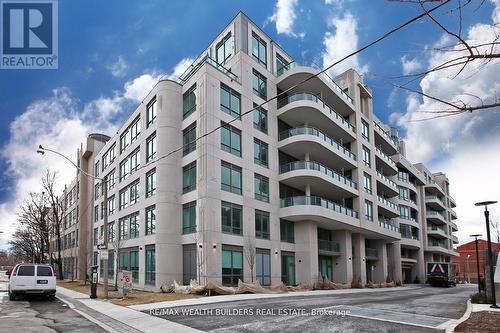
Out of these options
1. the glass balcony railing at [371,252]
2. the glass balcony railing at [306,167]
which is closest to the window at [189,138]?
the glass balcony railing at [306,167]

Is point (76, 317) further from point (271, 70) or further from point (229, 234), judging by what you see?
point (271, 70)

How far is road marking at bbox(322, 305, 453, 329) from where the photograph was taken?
13.5 m

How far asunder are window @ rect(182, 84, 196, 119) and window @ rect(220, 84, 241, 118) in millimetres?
2182

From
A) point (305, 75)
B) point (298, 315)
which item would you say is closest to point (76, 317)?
point (298, 315)

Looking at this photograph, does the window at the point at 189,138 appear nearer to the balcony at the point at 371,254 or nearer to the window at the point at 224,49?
the window at the point at 224,49

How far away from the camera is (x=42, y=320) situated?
47.1ft

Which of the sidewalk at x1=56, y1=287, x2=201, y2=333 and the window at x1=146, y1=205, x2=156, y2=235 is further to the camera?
the window at x1=146, y1=205, x2=156, y2=235

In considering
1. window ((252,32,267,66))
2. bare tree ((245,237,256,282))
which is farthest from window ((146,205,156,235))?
window ((252,32,267,66))

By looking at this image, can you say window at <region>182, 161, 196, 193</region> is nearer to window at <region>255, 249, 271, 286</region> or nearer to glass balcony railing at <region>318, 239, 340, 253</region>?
window at <region>255, 249, 271, 286</region>

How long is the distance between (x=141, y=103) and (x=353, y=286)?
2574cm

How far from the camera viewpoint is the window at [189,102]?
33.2 meters

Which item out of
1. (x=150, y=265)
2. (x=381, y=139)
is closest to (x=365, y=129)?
(x=381, y=139)

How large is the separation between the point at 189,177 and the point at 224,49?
1287cm

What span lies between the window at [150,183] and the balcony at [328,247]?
52.4ft
